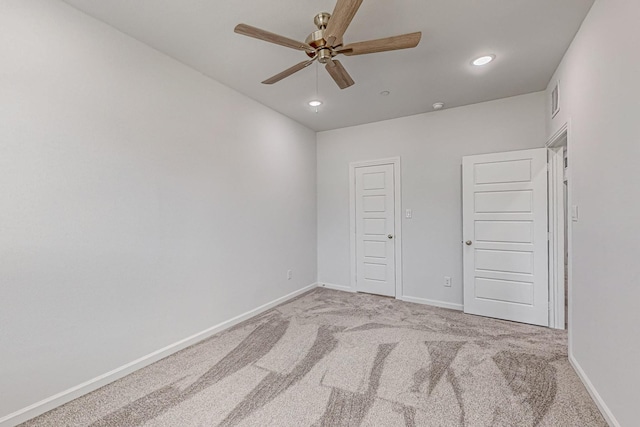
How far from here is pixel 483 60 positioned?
263cm

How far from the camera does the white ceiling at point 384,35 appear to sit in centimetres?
196

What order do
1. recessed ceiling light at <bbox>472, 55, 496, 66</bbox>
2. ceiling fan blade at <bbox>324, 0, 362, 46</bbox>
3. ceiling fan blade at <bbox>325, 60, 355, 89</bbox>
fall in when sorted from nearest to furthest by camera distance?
ceiling fan blade at <bbox>324, 0, 362, 46</bbox>
ceiling fan blade at <bbox>325, 60, 355, 89</bbox>
recessed ceiling light at <bbox>472, 55, 496, 66</bbox>

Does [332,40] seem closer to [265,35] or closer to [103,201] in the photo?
[265,35]

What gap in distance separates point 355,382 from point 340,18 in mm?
2426

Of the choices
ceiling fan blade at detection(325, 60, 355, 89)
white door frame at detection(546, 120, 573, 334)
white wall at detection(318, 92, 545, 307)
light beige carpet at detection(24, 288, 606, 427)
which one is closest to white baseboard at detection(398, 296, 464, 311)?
white wall at detection(318, 92, 545, 307)

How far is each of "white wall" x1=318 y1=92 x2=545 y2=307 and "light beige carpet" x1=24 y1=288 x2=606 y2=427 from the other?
0.91m

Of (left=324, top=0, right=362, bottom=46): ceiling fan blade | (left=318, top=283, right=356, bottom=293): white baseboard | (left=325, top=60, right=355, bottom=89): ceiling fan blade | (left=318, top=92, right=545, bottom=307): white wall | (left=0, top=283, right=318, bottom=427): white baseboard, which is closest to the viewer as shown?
(left=324, top=0, right=362, bottom=46): ceiling fan blade

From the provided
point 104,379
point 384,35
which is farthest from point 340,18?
point 104,379

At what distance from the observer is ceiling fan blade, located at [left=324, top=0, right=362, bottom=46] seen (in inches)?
57.4

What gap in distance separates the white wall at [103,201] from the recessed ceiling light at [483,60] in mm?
2487

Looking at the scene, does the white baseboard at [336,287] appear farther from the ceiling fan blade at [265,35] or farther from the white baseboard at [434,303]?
the ceiling fan blade at [265,35]

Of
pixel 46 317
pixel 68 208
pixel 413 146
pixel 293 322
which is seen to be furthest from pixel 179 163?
pixel 413 146

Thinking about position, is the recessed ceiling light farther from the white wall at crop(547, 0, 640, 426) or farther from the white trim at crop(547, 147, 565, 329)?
the white trim at crop(547, 147, 565, 329)

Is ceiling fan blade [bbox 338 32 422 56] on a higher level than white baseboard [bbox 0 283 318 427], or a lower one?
higher
